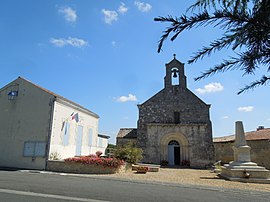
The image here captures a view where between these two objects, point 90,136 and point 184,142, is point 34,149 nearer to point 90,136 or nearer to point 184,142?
point 90,136

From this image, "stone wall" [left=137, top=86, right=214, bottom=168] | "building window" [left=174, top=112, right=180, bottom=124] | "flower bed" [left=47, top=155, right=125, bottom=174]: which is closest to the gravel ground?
"flower bed" [left=47, top=155, right=125, bottom=174]

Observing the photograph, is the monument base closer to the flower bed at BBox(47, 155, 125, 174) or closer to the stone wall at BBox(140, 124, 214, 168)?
the flower bed at BBox(47, 155, 125, 174)

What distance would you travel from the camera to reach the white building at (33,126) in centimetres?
1456

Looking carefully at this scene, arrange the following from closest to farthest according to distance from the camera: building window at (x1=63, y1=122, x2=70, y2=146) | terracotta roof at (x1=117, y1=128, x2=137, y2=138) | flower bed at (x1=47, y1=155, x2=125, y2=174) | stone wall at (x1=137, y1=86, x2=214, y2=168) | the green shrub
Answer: flower bed at (x1=47, y1=155, x2=125, y2=174) → the green shrub → building window at (x1=63, y1=122, x2=70, y2=146) → stone wall at (x1=137, y1=86, x2=214, y2=168) → terracotta roof at (x1=117, y1=128, x2=137, y2=138)

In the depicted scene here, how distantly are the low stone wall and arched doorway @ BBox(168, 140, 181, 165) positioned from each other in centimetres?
981

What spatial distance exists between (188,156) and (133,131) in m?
7.61

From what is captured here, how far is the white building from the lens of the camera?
14.6 m

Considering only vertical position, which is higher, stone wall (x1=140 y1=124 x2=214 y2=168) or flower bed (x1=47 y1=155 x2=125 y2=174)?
stone wall (x1=140 y1=124 x2=214 y2=168)

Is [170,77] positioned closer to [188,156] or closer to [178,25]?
[188,156]

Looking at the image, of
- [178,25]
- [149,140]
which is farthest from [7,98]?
[178,25]

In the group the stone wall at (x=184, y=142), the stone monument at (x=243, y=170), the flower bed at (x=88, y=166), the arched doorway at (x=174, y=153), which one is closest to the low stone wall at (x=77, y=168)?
the flower bed at (x=88, y=166)

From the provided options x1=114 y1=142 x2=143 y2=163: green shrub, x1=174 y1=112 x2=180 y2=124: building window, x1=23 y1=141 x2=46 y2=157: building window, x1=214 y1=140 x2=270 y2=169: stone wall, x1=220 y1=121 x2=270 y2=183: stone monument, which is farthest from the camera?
x1=174 y1=112 x2=180 y2=124: building window

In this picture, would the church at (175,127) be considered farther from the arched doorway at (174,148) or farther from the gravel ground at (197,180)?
the gravel ground at (197,180)

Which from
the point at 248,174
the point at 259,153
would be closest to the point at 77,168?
the point at 248,174
